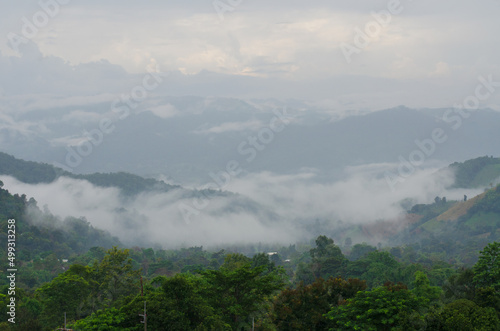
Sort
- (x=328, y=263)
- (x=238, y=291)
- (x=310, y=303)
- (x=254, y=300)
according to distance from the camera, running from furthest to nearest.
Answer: (x=328, y=263) < (x=310, y=303) < (x=238, y=291) < (x=254, y=300)

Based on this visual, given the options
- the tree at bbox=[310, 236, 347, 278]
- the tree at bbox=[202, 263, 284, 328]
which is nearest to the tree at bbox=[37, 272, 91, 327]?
the tree at bbox=[202, 263, 284, 328]

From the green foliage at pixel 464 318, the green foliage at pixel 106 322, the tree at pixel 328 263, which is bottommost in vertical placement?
the green foliage at pixel 464 318

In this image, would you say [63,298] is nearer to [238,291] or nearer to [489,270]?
[238,291]

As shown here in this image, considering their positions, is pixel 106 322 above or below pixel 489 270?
below

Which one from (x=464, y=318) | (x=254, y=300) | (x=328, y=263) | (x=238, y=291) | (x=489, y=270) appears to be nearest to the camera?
(x=464, y=318)

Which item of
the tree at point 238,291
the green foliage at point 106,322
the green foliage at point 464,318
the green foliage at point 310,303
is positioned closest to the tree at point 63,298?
the green foliage at point 106,322

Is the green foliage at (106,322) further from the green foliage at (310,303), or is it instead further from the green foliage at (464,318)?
the green foliage at (464,318)

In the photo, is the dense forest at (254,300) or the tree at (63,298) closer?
the dense forest at (254,300)

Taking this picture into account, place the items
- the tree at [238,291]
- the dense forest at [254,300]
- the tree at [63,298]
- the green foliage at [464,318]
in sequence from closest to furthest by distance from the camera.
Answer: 1. the green foliage at [464,318]
2. the dense forest at [254,300]
3. the tree at [238,291]
4. the tree at [63,298]

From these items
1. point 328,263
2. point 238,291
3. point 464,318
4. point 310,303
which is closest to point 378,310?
point 464,318

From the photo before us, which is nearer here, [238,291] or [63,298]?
[238,291]

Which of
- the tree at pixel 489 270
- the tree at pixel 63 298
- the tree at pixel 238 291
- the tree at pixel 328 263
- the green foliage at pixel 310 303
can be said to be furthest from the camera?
the tree at pixel 328 263

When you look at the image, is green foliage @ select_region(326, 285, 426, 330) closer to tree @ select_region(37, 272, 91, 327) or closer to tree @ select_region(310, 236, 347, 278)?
tree @ select_region(37, 272, 91, 327)

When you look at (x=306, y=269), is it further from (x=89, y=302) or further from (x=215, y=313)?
(x=215, y=313)
